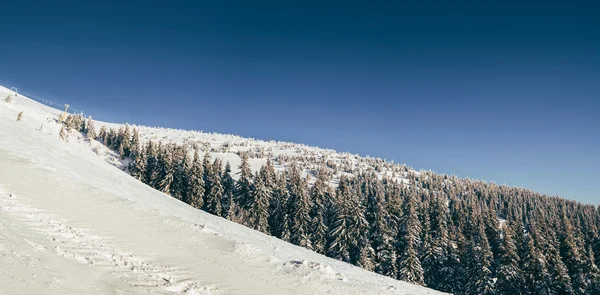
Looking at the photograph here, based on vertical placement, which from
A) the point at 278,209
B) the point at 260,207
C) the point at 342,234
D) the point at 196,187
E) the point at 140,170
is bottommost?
the point at 342,234

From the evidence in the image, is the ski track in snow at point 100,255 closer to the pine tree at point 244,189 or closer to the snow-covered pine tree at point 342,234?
the snow-covered pine tree at point 342,234

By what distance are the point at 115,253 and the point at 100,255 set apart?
69 cm

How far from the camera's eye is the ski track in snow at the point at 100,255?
468 inches

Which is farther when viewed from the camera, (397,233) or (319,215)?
(319,215)

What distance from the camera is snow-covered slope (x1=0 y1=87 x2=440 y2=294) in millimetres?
10570

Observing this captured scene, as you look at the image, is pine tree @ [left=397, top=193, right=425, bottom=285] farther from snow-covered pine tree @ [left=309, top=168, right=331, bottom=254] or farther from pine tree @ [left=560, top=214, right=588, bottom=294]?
pine tree @ [left=560, top=214, right=588, bottom=294]

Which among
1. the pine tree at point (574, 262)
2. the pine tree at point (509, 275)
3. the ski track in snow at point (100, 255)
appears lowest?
the ski track in snow at point (100, 255)

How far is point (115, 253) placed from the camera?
45.5 feet

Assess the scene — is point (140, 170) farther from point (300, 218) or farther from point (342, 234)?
point (342, 234)

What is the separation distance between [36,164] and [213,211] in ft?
125

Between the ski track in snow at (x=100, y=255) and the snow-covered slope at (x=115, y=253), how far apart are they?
0.04 metres

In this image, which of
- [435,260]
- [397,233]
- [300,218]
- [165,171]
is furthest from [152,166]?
[435,260]

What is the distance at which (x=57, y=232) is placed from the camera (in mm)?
14219

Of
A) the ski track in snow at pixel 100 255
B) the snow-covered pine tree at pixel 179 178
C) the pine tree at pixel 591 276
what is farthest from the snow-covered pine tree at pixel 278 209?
the pine tree at pixel 591 276
